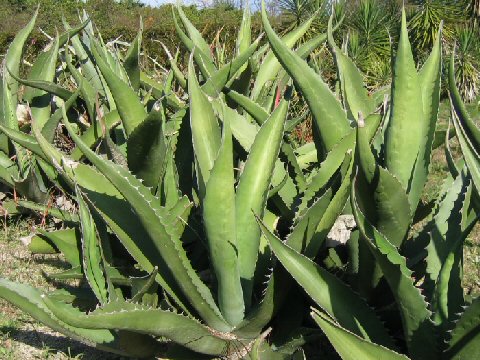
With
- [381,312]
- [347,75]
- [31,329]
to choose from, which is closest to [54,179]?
[31,329]

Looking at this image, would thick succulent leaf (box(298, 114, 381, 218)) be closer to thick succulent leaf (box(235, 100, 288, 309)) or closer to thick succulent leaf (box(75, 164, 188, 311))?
thick succulent leaf (box(235, 100, 288, 309))

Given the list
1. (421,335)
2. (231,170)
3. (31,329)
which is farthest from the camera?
(31,329)

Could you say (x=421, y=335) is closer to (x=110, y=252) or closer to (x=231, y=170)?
(x=231, y=170)

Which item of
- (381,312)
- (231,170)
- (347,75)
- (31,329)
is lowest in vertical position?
(31,329)

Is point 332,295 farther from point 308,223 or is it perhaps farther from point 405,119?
point 405,119

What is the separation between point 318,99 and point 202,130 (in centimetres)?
35

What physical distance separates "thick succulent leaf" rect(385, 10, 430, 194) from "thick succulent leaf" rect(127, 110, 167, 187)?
69 centimetres

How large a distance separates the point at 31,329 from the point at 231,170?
124 centimetres

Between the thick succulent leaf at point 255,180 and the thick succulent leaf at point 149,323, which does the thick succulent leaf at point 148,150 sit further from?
the thick succulent leaf at point 149,323

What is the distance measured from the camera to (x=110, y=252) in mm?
2199

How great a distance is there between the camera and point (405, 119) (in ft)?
5.60

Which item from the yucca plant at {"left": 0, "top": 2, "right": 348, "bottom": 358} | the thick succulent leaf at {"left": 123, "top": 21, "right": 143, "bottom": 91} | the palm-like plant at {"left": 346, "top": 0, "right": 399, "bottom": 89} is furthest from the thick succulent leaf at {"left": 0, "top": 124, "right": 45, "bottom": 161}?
the palm-like plant at {"left": 346, "top": 0, "right": 399, "bottom": 89}

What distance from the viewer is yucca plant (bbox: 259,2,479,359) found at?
143cm

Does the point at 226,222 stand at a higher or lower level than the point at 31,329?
higher
